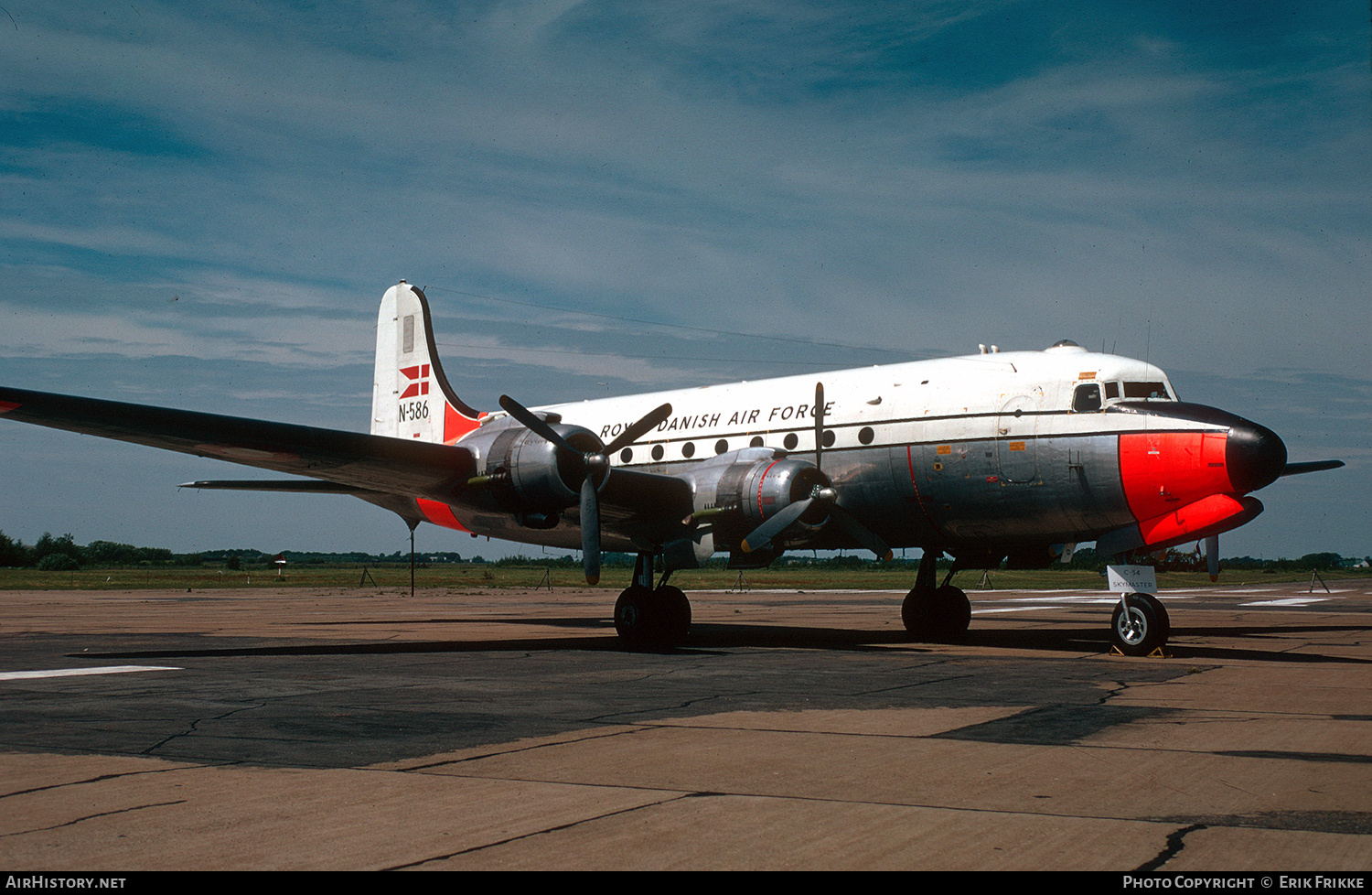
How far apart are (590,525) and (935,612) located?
22.6ft

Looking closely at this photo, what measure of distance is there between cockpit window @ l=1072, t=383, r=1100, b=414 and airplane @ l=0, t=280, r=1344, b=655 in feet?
→ 0.09

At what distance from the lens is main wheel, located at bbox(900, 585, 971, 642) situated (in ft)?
65.0

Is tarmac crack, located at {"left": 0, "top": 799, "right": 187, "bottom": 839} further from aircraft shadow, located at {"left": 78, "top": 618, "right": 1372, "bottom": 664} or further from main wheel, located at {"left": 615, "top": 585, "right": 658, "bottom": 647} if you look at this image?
main wheel, located at {"left": 615, "top": 585, "right": 658, "bottom": 647}

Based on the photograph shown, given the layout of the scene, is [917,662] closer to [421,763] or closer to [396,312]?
[421,763]

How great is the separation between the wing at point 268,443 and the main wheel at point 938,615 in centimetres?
834

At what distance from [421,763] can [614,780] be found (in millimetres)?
1437

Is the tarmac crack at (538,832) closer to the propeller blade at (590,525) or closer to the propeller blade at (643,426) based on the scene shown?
the propeller blade at (590,525)

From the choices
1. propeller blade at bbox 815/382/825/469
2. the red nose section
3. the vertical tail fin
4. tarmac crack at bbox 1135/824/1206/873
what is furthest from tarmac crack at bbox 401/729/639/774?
the vertical tail fin

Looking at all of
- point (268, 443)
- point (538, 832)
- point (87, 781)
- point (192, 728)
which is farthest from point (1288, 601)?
point (87, 781)

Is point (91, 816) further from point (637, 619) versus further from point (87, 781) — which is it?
point (637, 619)

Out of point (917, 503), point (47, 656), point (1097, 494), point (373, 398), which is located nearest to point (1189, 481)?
point (1097, 494)

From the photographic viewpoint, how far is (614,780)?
22.4 ft

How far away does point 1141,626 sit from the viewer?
15852mm

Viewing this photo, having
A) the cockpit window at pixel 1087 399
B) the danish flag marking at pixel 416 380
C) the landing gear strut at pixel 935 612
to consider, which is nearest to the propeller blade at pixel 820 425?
the landing gear strut at pixel 935 612
